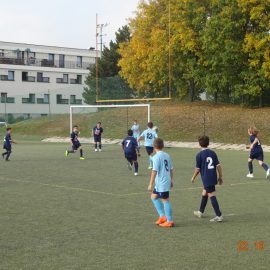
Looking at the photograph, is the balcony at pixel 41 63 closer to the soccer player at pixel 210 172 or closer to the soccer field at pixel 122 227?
the soccer field at pixel 122 227

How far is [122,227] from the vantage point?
29.6 feet

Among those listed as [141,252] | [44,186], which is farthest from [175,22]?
[141,252]

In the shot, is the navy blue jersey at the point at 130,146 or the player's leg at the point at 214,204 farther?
the navy blue jersey at the point at 130,146

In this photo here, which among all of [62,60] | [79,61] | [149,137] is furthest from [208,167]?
[79,61]

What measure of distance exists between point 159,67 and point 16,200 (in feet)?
112

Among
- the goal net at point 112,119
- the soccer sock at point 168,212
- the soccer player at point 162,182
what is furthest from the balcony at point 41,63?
the soccer sock at point 168,212

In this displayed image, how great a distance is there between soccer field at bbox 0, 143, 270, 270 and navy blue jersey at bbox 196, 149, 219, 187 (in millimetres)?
729

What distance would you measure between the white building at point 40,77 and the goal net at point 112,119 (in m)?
12.3

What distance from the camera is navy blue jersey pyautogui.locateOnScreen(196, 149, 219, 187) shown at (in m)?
9.49

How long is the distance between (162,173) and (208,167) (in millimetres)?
953

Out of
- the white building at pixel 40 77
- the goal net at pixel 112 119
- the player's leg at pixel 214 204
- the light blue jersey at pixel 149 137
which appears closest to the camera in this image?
the player's leg at pixel 214 204

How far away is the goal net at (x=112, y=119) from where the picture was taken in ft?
140

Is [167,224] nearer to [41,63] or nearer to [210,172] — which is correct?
Answer: [210,172]

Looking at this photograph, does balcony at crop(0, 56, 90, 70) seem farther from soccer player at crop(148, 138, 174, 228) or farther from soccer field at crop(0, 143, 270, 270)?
soccer player at crop(148, 138, 174, 228)
